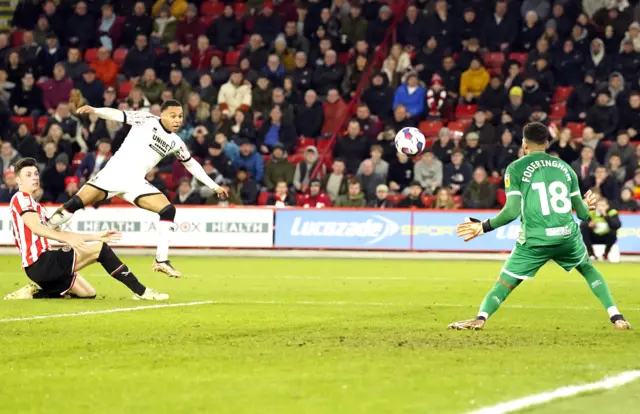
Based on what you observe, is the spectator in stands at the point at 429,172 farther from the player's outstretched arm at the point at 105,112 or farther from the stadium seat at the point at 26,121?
the player's outstretched arm at the point at 105,112

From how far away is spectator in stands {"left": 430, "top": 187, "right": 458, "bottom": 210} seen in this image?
83.9ft

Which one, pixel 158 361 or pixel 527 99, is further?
pixel 527 99

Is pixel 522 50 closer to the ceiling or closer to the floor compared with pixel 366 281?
closer to the ceiling

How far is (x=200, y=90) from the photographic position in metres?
30.0

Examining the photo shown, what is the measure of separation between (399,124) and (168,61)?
700 centimetres

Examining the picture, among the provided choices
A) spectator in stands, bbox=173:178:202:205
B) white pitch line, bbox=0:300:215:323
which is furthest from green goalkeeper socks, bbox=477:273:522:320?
spectator in stands, bbox=173:178:202:205

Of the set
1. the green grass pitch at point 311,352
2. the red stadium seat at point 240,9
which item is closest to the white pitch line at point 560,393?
the green grass pitch at point 311,352

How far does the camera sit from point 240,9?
32906 mm

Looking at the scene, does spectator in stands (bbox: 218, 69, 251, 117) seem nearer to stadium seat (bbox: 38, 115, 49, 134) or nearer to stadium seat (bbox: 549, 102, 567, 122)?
stadium seat (bbox: 38, 115, 49, 134)

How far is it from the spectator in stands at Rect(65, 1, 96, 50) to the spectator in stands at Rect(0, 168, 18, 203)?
683 centimetres

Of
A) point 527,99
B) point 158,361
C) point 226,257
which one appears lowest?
point 226,257

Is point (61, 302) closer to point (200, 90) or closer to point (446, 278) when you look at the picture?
point (446, 278)

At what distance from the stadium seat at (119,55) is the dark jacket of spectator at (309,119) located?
19.8ft

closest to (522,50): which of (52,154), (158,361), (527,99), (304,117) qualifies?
(527,99)
